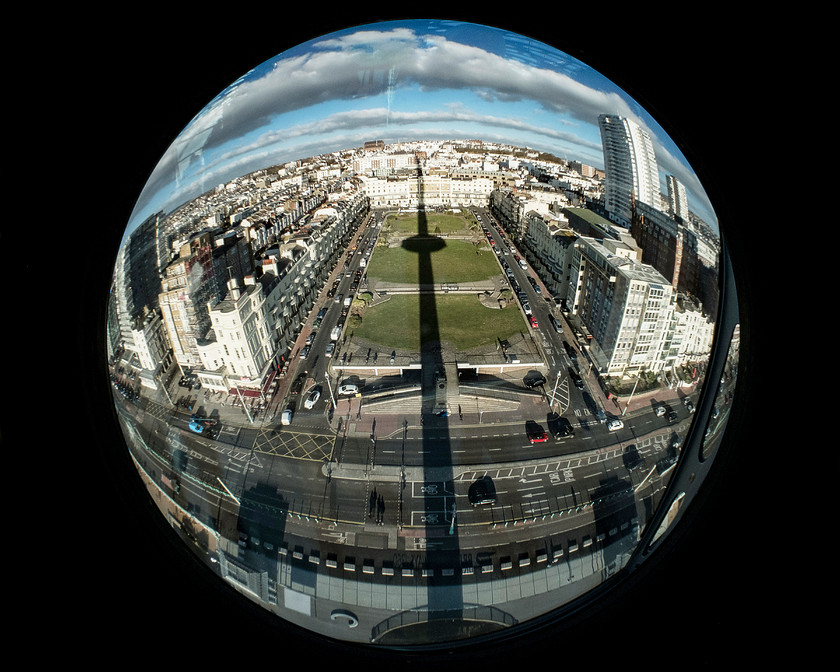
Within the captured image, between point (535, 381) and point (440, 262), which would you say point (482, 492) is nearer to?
point (535, 381)

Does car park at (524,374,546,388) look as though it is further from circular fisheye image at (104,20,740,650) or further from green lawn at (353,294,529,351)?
green lawn at (353,294,529,351)

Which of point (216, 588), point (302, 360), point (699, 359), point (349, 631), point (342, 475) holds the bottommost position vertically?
point (342, 475)

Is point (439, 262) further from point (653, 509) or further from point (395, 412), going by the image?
point (653, 509)

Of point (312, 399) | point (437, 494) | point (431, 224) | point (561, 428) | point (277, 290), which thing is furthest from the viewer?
point (431, 224)

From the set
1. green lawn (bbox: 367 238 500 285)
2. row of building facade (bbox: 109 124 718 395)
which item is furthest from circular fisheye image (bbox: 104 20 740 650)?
green lawn (bbox: 367 238 500 285)

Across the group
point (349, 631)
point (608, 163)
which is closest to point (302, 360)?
point (349, 631)

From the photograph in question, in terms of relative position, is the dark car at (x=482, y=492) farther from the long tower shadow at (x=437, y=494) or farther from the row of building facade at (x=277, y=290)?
the row of building facade at (x=277, y=290)

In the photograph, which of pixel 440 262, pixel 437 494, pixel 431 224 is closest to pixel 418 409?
pixel 437 494
